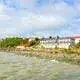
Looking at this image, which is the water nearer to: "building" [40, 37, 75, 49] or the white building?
"building" [40, 37, 75, 49]

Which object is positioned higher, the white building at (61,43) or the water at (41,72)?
the white building at (61,43)

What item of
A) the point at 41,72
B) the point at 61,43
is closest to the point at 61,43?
the point at 61,43

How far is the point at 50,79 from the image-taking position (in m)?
27.4

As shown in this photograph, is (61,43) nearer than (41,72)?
No

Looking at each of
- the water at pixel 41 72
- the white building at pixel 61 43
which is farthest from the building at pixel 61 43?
the water at pixel 41 72

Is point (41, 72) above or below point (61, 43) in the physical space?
below

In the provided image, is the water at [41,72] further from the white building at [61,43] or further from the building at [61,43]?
the white building at [61,43]

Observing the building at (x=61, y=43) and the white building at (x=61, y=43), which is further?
the white building at (x=61, y=43)

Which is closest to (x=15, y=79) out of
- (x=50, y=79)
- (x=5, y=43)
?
(x=50, y=79)

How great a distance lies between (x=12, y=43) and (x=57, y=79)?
123 m

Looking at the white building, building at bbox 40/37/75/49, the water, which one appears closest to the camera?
the water

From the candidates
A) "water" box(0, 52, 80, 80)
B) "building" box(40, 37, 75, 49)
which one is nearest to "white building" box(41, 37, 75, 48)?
"building" box(40, 37, 75, 49)

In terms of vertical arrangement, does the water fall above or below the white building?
below

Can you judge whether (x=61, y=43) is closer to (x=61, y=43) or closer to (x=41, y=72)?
(x=61, y=43)
